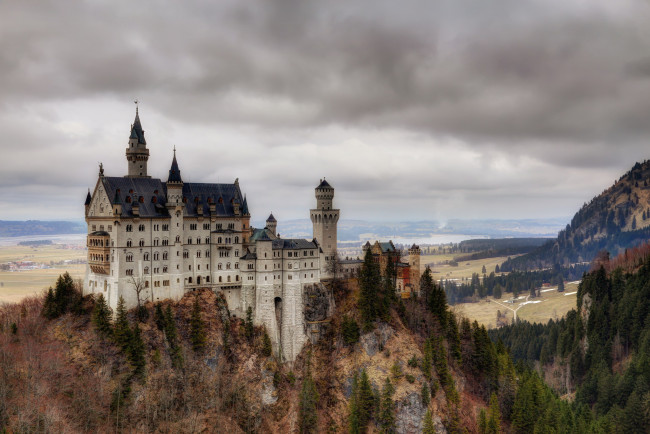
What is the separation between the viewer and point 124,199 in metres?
97.9

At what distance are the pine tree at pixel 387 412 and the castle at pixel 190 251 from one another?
21.5 meters

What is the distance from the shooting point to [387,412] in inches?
3836

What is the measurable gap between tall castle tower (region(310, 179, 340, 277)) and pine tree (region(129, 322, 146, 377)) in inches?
1825

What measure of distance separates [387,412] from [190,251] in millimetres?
48988

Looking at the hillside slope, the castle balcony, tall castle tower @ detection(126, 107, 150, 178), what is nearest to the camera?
the hillside slope

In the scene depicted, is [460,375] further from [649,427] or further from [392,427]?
[649,427]

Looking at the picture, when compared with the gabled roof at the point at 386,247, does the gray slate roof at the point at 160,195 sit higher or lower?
higher

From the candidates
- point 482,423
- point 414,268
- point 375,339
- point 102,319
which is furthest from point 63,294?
point 482,423

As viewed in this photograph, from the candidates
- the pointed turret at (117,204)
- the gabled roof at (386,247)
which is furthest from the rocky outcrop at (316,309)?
the pointed turret at (117,204)

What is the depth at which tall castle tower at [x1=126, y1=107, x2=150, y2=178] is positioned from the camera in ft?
344

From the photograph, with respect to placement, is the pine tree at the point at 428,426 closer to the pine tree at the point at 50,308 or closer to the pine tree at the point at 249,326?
the pine tree at the point at 249,326

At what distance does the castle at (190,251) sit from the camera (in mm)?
96438

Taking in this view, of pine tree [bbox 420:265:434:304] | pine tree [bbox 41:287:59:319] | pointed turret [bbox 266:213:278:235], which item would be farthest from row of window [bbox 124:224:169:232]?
pine tree [bbox 420:265:434:304]

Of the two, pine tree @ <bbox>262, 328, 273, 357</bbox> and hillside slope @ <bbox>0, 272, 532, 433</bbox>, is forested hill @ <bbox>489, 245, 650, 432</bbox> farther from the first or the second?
pine tree @ <bbox>262, 328, 273, 357</bbox>
